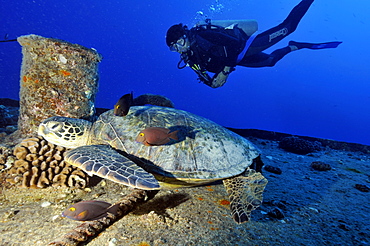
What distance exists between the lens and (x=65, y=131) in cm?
231

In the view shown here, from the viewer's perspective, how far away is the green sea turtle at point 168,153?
1.81m

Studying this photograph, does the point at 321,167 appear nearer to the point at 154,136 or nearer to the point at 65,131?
the point at 154,136

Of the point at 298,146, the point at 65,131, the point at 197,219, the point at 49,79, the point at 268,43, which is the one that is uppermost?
the point at 268,43

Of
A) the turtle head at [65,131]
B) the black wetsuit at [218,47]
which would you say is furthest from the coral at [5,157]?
the black wetsuit at [218,47]

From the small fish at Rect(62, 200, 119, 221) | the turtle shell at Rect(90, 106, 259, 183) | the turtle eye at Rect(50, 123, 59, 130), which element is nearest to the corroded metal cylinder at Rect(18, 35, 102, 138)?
the turtle eye at Rect(50, 123, 59, 130)

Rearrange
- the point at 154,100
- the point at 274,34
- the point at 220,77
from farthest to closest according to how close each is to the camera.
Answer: the point at 274,34 < the point at 220,77 < the point at 154,100

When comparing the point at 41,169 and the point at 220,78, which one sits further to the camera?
the point at 220,78

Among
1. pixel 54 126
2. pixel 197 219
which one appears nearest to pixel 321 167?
pixel 197 219

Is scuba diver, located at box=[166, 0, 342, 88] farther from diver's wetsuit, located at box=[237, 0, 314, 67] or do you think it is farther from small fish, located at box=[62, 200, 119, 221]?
small fish, located at box=[62, 200, 119, 221]

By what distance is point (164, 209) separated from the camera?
188 centimetres

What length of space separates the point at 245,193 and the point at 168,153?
102cm

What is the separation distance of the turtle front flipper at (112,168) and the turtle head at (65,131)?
1.72ft

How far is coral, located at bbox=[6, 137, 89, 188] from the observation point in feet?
7.06

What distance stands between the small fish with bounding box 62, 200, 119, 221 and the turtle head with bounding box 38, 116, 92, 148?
1281mm
